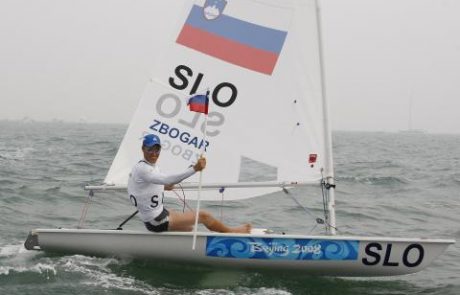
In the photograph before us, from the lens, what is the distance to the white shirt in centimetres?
605

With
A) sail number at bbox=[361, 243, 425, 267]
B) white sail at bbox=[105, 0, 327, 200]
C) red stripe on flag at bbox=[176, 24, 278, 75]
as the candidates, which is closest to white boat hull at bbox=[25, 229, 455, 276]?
sail number at bbox=[361, 243, 425, 267]

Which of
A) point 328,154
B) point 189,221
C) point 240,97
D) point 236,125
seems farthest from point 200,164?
point 328,154

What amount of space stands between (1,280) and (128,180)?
5.33 ft

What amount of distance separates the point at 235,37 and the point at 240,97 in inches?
26.7

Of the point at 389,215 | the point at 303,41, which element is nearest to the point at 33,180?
the point at 389,215

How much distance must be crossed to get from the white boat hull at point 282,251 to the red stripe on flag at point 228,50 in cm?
193

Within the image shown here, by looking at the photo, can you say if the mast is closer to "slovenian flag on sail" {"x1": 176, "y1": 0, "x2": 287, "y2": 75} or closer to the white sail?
the white sail

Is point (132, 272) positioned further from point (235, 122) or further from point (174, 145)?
point (235, 122)

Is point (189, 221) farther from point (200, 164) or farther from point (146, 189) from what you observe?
point (200, 164)

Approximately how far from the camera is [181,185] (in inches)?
267

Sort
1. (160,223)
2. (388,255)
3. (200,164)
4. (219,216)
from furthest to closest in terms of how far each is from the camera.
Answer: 1. (219,216)
2. (160,223)
3. (388,255)
4. (200,164)

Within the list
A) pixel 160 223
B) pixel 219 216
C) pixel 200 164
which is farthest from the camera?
pixel 219 216

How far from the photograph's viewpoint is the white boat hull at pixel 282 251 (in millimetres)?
6113

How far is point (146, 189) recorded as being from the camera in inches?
244
